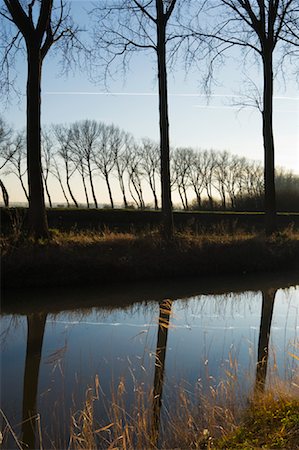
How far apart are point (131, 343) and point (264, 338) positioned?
1.79 meters

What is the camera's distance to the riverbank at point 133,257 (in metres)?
10.1

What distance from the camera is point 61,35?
12891mm

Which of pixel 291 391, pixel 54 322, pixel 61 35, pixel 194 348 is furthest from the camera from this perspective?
pixel 61 35

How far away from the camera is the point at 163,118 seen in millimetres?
13016

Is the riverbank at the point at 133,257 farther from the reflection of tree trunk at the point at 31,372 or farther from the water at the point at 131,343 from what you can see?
the reflection of tree trunk at the point at 31,372

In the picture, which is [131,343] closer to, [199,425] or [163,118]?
[199,425]

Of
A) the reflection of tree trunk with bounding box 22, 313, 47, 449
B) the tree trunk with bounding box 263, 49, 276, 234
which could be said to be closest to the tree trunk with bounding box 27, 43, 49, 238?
the reflection of tree trunk with bounding box 22, 313, 47, 449

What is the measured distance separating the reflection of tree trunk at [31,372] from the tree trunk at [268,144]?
8.80 m

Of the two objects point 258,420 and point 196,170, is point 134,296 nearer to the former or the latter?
point 258,420

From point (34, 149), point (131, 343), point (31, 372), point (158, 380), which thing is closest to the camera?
point (158, 380)

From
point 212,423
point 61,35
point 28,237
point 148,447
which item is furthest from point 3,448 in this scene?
point 61,35

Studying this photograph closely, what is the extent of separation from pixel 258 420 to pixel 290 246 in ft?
35.4

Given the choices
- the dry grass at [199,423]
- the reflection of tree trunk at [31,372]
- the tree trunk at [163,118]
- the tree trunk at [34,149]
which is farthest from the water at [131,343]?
the tree trunk at [163,118]

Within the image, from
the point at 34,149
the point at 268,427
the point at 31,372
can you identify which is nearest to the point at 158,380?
the point at 31,372
